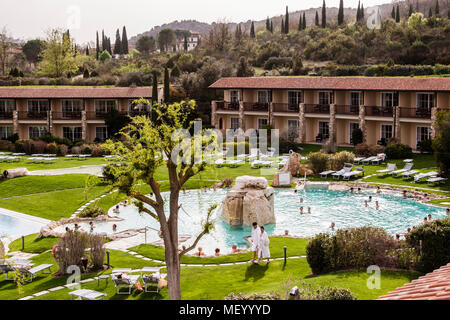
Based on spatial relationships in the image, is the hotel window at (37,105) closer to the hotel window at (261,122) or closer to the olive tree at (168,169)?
the hotel window at (261,122)

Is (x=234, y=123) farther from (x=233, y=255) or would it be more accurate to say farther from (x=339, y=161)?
(x=233, y=255)

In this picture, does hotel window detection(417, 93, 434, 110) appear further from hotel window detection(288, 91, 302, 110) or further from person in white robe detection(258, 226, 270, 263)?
person in white robe detection(258, 226, 270, 263)

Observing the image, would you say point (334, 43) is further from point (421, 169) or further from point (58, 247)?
point (58, 247)

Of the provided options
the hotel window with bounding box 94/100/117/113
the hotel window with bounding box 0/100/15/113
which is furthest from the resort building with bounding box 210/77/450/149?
the hotel window with bounding box 0/100/15/113

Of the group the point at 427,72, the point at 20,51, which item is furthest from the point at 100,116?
the point at 20,51

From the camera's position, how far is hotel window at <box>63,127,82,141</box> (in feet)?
168

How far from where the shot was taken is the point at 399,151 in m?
38.0

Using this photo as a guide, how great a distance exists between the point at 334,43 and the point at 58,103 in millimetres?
40562

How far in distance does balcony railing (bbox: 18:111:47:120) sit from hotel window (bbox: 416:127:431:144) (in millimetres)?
32886

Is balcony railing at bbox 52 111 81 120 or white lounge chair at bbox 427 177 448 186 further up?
balcony railing at bbox 52 111 81 120

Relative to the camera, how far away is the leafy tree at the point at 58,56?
235 feet

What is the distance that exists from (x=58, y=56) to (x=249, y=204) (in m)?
55.6

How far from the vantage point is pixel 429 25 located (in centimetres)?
7888

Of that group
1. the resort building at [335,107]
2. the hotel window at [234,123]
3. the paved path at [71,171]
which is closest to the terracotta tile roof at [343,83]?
the resort building at [335,107]
